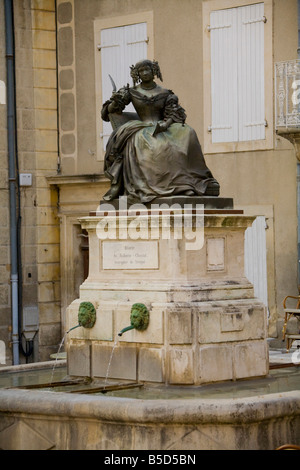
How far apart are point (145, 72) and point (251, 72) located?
5.62 metres

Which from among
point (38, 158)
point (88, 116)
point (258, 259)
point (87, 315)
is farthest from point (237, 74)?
point (87, 315)

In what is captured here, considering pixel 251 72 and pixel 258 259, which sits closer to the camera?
pixel 258 259

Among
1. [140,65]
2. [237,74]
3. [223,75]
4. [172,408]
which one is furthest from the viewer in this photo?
[223,75]

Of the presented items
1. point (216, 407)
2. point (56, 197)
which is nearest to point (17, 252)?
point (56, 197)

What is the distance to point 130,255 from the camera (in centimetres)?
1086

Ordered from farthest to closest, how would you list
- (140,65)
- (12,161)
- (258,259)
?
(12,161)
(258,259)
(140,65)

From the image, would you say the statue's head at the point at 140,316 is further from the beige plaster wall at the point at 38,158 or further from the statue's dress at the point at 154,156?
the beige plaster wall at the point at 38,158

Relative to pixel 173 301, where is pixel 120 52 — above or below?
above

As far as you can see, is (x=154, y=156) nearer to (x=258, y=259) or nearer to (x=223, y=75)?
(x=258, y=259)

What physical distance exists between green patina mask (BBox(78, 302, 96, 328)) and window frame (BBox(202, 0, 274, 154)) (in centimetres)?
617

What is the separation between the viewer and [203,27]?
56.5 feet

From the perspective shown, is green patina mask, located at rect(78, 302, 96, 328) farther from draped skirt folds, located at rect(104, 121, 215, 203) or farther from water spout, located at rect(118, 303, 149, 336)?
draped skirt folds, located at rect(104, 121, 215, 203)
